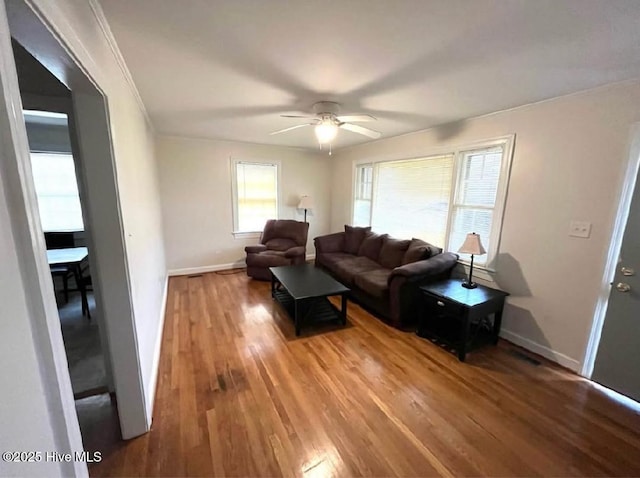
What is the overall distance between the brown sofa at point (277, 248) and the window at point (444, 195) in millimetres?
1317

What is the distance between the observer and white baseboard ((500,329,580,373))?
2.33 m

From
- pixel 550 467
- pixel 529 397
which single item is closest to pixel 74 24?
pixel 550 467

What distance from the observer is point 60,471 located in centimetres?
72

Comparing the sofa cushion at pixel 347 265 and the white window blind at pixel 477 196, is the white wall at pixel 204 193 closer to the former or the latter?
the sofa cushion at pixel 347 265

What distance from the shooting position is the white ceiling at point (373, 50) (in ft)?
4.08

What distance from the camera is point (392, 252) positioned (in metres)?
3.73

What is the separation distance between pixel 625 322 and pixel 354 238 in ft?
10.2

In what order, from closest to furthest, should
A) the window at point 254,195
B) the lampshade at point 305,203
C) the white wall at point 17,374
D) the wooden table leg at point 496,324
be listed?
1. the white wall at point 17,374
2. the wooden table leg at point 496,324
3. the window at point 254,195
4. the lampshade at point 305,203

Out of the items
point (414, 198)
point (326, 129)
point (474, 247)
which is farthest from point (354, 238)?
point (326, 129)

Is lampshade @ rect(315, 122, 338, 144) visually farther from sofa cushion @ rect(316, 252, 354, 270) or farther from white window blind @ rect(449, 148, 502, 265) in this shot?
sofa cushion @ rect(316, 252, 354, 270)

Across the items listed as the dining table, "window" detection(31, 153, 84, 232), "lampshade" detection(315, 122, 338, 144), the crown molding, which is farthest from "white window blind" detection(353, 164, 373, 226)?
"window" detection(31, 153, 84, 232)

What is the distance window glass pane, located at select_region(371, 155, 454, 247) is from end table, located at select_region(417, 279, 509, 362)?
0.94 meters

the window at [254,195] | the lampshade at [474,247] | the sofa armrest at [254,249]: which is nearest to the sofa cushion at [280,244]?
the sofa armrest at [254,249]

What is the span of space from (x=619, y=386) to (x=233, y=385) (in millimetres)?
3012
